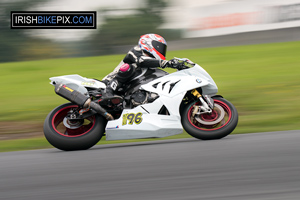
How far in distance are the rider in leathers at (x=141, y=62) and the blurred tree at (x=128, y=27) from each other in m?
21.4

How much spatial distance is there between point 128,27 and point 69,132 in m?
28.2

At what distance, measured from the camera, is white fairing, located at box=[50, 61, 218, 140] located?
6367mm

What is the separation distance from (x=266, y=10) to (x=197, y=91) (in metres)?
14.3

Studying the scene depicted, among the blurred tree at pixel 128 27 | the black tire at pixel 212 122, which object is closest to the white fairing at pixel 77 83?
the black tire at pixel 212 122

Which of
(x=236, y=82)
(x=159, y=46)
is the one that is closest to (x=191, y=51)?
(x=236, y=82)

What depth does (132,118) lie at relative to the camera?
6430mm

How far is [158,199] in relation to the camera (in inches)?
156

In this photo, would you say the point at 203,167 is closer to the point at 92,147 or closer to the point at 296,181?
the point at 296,181

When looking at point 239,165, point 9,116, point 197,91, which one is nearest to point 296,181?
point 239,165

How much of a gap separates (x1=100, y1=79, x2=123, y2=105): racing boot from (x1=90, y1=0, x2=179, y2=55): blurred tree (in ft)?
71.2

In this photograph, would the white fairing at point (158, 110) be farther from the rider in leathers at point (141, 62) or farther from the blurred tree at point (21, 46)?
the blurred tree at point (21, 46)

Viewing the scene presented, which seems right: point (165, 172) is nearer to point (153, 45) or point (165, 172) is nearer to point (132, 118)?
point (132, 118)

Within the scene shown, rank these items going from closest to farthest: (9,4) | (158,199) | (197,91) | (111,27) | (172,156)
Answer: (158,199)
(172,156)
(197,91)
(111,27)
(9,4)

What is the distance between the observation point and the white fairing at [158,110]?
637cm
